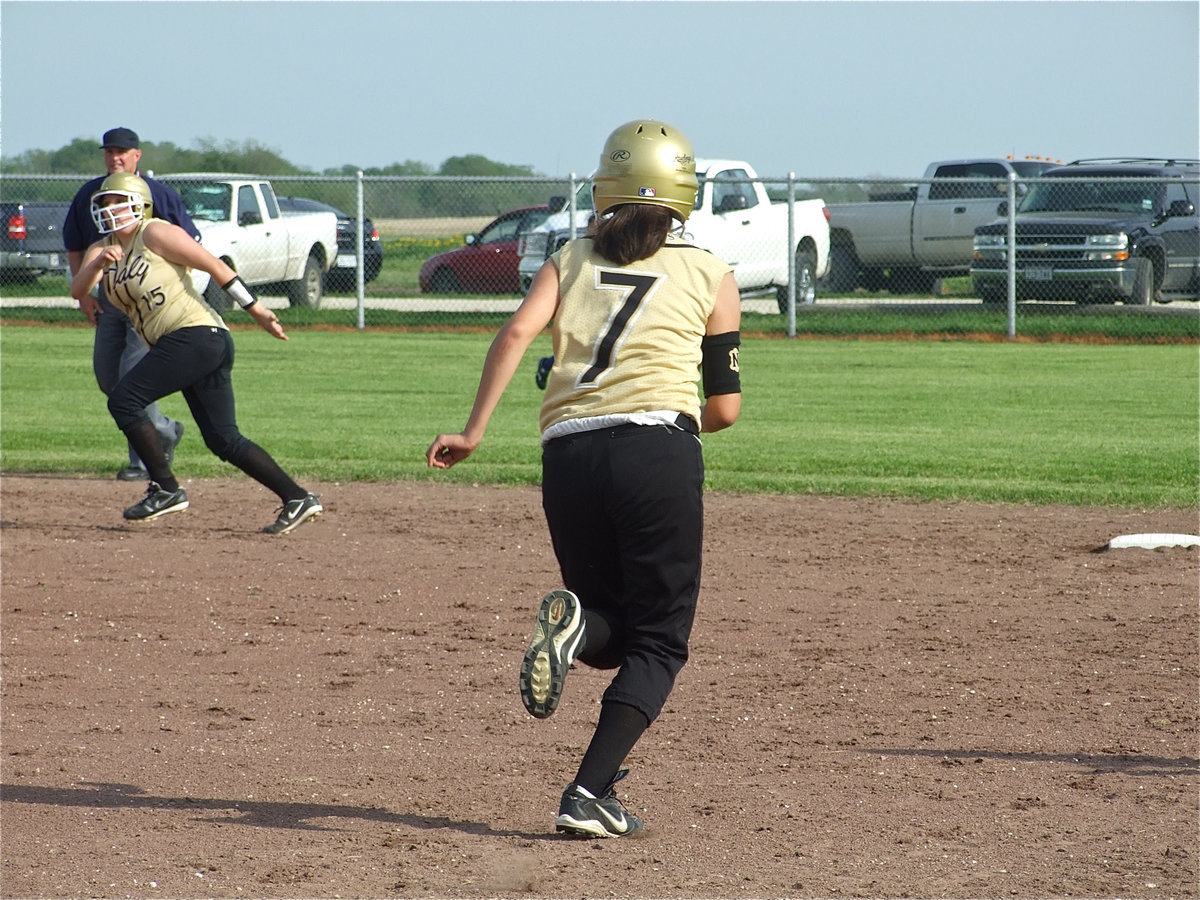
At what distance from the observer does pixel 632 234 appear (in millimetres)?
3967

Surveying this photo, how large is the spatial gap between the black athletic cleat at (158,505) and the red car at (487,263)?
1665 centimetres

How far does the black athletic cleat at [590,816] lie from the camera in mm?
3963

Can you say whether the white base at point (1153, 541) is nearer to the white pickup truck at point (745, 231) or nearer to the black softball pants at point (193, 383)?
the black softball pants at point (193, 383)

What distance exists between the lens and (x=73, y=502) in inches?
374

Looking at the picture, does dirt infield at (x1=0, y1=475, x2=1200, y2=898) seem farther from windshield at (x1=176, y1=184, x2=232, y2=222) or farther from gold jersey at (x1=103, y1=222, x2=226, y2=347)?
windshield at (x1=176, y1=184, x2=232, y2=222)

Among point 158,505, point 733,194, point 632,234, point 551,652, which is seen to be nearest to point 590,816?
point 551,652

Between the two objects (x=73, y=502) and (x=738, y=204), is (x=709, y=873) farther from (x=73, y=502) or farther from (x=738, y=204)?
(x=738, y=204)

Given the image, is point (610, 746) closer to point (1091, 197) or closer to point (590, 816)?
point (590, 816)

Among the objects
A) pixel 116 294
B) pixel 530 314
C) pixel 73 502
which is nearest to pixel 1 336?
pixel 73 502

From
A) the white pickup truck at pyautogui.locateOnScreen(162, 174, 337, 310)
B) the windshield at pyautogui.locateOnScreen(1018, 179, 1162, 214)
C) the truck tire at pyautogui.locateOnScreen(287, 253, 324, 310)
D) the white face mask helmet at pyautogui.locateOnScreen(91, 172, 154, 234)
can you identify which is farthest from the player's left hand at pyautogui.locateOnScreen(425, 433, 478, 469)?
the truck tire at pyautogui.locateOnScreen(287, 253, 324, 310)

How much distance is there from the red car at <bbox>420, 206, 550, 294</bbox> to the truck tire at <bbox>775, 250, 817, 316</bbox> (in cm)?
479

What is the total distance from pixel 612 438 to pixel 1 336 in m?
18.1

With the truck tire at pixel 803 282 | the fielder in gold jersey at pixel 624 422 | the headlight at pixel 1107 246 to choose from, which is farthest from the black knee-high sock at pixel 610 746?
the truck tire at pixel 803 282

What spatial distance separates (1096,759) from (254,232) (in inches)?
750
